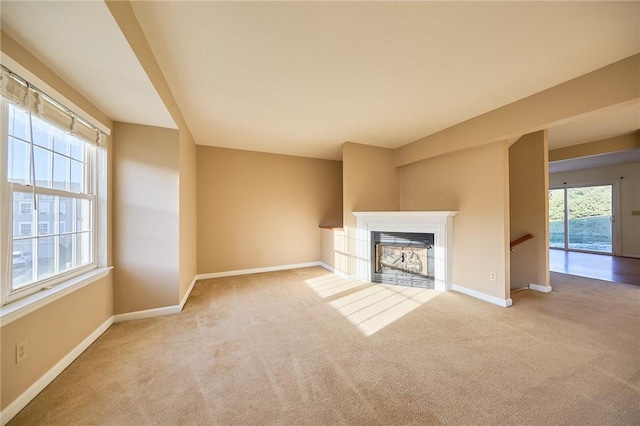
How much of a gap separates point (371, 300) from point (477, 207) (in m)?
2.00

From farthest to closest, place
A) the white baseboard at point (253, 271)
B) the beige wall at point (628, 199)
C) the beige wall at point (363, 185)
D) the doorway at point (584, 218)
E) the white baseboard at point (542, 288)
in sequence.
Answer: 1. the doorway at point (584, 218)
2. the beige wall at point (628, 199)
3. the white baseboard at point (253, 271)
4. the beige wall at point (363, 185)
5. the white baseboard at point (542, 288)

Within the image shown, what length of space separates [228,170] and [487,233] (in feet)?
14.4

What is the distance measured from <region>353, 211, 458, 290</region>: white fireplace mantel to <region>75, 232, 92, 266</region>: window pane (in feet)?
11.2

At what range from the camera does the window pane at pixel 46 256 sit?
5.52 feet

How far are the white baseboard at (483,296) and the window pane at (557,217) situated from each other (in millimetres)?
6765

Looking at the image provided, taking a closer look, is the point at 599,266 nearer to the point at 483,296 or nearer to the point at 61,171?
the point at 483,296

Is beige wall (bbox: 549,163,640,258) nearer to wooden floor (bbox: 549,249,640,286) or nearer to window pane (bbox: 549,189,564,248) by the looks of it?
wooden floor (bbox: 549,249,640,286)

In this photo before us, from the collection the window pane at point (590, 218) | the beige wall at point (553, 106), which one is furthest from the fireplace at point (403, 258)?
the window pane at point (590, 218)

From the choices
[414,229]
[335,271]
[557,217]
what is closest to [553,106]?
[414,229]

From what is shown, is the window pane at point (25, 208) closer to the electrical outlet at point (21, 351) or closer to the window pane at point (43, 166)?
the window pane at point (43, 166)

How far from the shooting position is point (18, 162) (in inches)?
58.3

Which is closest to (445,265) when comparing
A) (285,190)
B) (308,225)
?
(308,225)

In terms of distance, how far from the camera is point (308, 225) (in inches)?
199

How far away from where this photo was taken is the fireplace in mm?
3652
